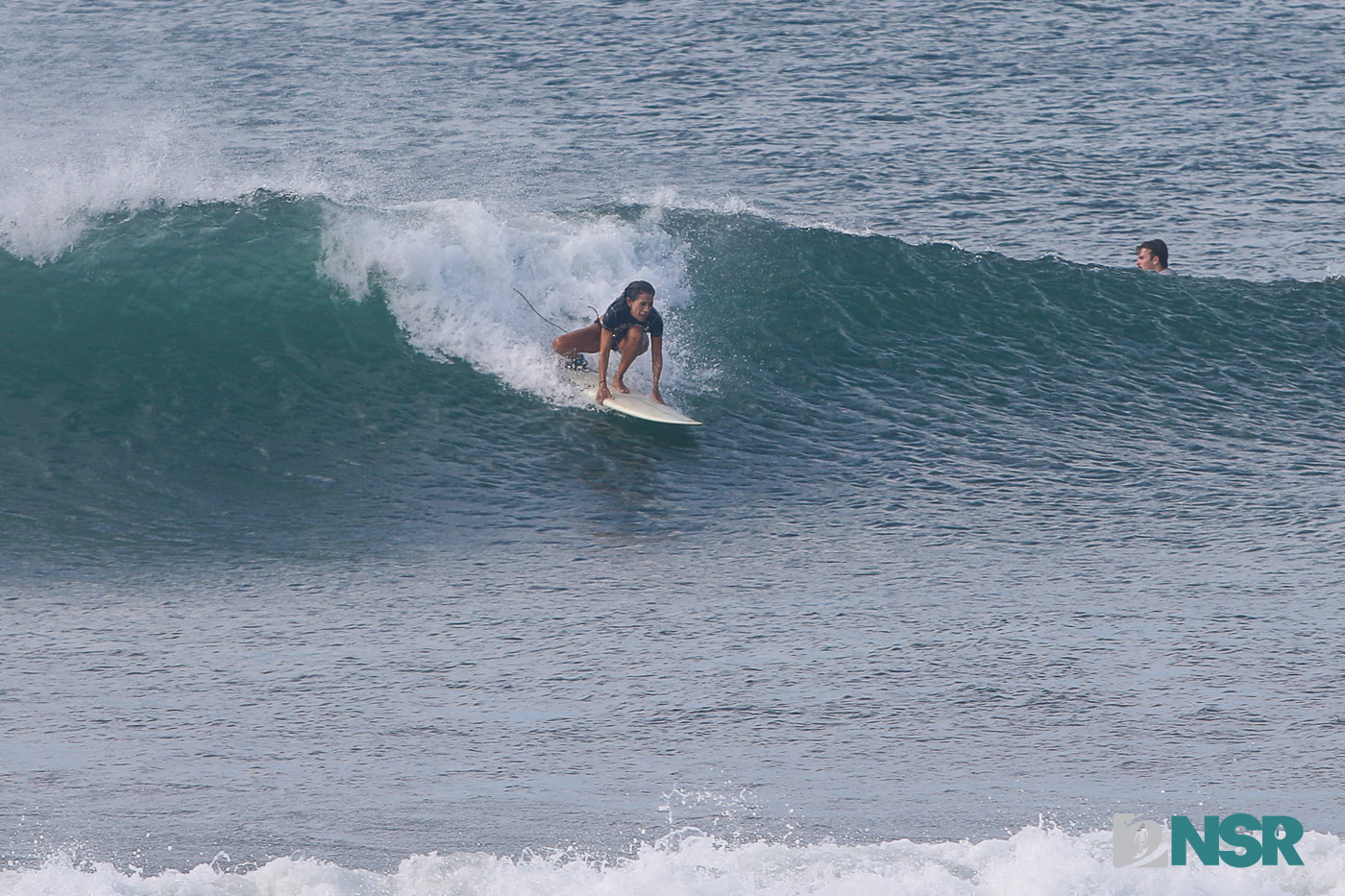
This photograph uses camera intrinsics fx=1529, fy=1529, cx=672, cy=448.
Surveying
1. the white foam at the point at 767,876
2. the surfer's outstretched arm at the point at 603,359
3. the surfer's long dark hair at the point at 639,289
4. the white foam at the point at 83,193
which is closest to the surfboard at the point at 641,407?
the surfer's outstretched arm at the point at 603,359

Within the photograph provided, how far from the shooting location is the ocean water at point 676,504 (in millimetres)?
7215

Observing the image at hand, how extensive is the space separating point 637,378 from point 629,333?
27.9 inches

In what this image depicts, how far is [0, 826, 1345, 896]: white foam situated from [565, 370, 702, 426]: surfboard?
6116 mm

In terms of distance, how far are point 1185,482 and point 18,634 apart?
8.23 metres

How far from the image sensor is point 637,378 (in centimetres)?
1331

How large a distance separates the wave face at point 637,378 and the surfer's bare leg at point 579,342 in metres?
0.34

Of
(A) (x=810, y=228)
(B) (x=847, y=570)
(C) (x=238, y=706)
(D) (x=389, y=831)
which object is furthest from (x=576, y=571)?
(A) (x=810, y=228)

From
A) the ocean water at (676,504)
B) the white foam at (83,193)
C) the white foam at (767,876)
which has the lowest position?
the white foam at (767,876)

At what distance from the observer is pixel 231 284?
47.4 feet

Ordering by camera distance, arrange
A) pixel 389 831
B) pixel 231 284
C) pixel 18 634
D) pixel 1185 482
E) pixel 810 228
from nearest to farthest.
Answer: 1. pixel 389 831
2. pixel 18 634
3. pixel 1185 482
4. pixel 231 284
5. pixel 810 228

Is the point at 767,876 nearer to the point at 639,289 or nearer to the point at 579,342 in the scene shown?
the point at 639,289

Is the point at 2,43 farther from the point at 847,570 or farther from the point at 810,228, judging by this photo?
the point at 847,570

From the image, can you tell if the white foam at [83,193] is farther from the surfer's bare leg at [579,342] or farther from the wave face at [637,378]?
the surfer's bare leg at [579,342]

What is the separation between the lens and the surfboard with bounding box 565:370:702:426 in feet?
41.3
